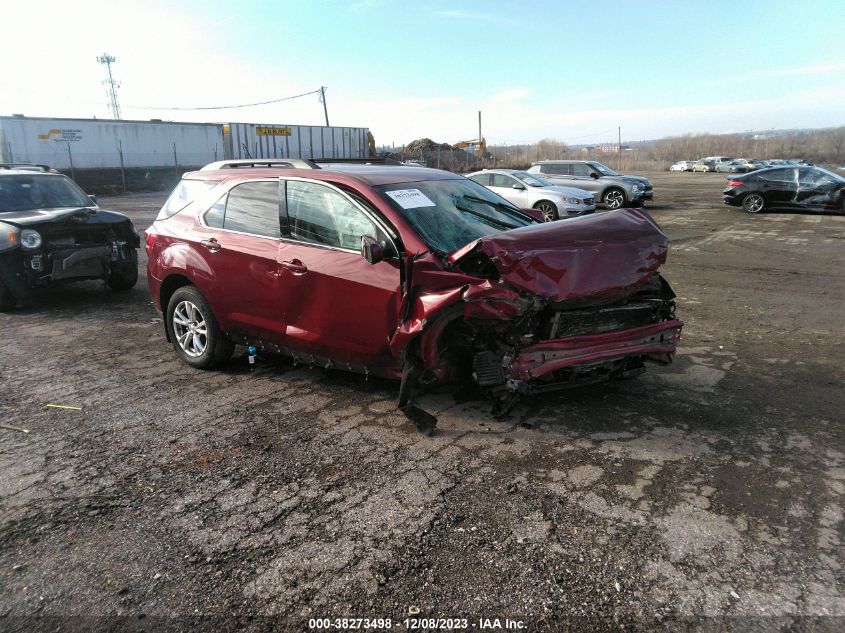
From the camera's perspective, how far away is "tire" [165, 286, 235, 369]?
213 inches

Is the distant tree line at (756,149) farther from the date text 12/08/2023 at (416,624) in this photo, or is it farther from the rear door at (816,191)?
the date text 12/08/2023 at (416,624)

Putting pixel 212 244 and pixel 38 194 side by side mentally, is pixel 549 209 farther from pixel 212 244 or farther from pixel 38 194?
pixel 212 244

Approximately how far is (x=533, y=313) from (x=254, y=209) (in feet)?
8.56

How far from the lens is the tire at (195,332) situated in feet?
17.8

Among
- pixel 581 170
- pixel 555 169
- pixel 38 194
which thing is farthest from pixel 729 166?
pixel 38 194

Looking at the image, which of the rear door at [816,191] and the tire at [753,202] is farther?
the tire at [753,202]

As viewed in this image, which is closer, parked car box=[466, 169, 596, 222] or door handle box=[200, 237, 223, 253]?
door handle box=[200, 237, 223, 253]

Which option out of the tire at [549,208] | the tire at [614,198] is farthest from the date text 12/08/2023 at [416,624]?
the tire at [614,198]

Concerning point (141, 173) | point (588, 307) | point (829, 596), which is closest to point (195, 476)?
point (588, 307)

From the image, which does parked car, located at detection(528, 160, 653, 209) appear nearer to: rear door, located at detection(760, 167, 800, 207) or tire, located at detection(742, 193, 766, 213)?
tire, located at detection(742, 193, 766, 213)

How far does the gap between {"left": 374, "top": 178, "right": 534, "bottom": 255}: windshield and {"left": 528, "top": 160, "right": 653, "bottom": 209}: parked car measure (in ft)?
50.1

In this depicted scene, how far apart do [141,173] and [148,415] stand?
109 feet

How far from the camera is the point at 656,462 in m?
3.73

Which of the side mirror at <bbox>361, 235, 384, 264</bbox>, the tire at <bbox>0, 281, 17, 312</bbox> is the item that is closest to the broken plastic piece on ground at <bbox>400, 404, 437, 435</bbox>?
the side mirror at <bbox>361, 235, 384, 264</bbox>
